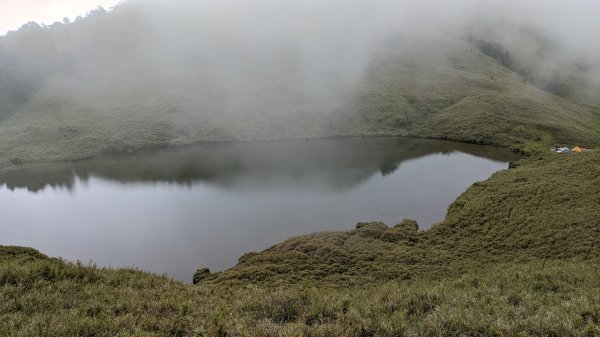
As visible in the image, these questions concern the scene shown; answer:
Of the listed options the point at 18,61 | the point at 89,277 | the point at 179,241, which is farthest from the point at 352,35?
the point at 89,277

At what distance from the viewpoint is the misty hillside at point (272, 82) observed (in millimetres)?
95438

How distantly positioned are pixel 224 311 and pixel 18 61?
162m

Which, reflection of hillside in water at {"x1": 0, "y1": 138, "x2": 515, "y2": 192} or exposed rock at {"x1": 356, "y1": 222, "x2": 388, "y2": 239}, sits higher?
reflection of hillside in water at {"x1": 0, "y1": 138, "x2": 515, "y2": 192}

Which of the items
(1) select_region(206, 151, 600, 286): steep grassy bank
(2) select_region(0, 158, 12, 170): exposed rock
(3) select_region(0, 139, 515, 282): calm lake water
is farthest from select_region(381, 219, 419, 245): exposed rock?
(2) select_region(0, 158, 12, 170): exposed rock

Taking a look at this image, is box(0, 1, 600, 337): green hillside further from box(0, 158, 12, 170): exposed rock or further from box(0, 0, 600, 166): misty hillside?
box(0, 158, 12, 170): exposed rock

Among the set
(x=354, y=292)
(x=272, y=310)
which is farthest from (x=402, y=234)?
(x=272, y=310)

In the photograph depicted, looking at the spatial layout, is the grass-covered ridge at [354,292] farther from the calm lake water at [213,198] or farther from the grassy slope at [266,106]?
the grassy slope at [266,106]

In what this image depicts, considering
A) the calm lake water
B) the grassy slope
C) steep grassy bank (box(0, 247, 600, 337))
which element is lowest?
the calm lake water

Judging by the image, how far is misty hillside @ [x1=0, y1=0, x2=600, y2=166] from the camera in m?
95.4

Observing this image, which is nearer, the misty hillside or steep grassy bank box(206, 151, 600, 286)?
steep grassy bank box(206, 151, 600, 286)

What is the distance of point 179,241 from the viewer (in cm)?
3722

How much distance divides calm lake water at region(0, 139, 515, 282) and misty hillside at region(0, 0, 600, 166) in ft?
57.2

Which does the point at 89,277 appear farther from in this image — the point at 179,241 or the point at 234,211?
the point at 234,211

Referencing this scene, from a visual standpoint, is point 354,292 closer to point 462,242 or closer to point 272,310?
point 272,310
